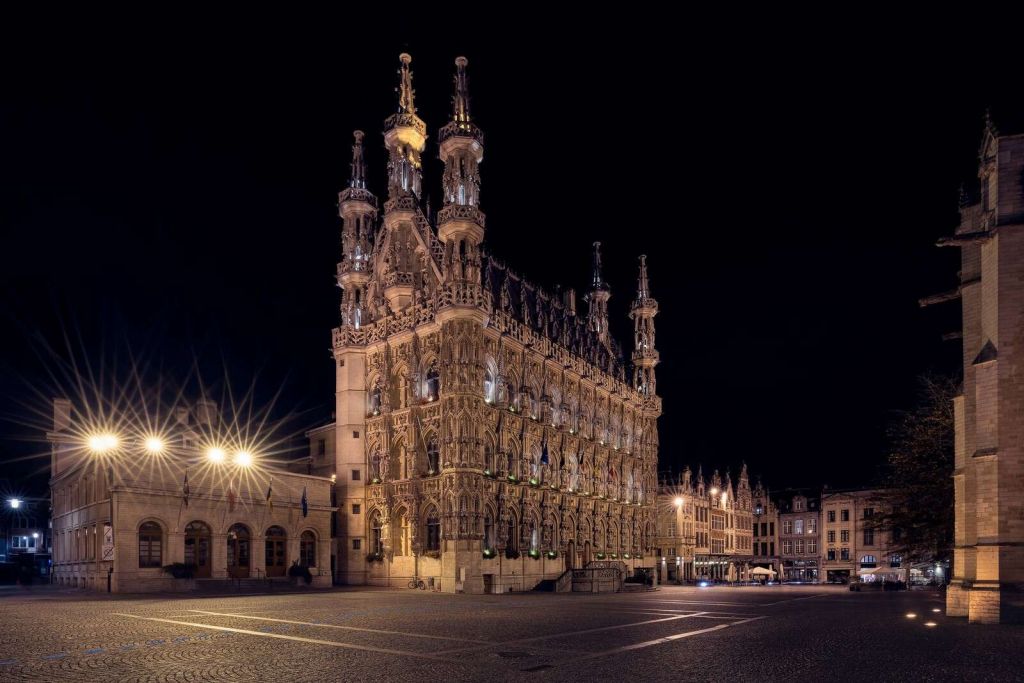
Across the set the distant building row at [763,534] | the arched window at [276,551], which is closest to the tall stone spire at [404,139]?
the arched window at [276,551]

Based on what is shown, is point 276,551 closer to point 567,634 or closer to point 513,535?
point 513,535

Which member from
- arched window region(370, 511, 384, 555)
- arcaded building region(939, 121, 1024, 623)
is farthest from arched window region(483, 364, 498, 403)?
arcaded building region(939, 121, 1024, 623)

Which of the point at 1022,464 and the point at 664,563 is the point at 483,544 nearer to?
the point at 1022,464

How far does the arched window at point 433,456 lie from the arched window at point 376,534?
642 centimetres

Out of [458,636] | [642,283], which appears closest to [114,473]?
[458,636]

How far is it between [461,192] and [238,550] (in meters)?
29.3

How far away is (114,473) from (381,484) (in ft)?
66.5

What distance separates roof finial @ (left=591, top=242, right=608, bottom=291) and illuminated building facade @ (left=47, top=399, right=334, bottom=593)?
4587cm

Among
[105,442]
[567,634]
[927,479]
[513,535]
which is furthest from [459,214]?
[567,634]

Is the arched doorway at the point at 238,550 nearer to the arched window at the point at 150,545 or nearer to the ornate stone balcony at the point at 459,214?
the arched window at the point at 150,545

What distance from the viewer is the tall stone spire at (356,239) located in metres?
67.8

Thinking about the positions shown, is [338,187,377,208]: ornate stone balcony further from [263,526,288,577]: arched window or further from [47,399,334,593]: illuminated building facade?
[263,526,288,577]: arched window

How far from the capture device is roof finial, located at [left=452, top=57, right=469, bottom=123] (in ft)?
210

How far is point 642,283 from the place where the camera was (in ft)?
321
